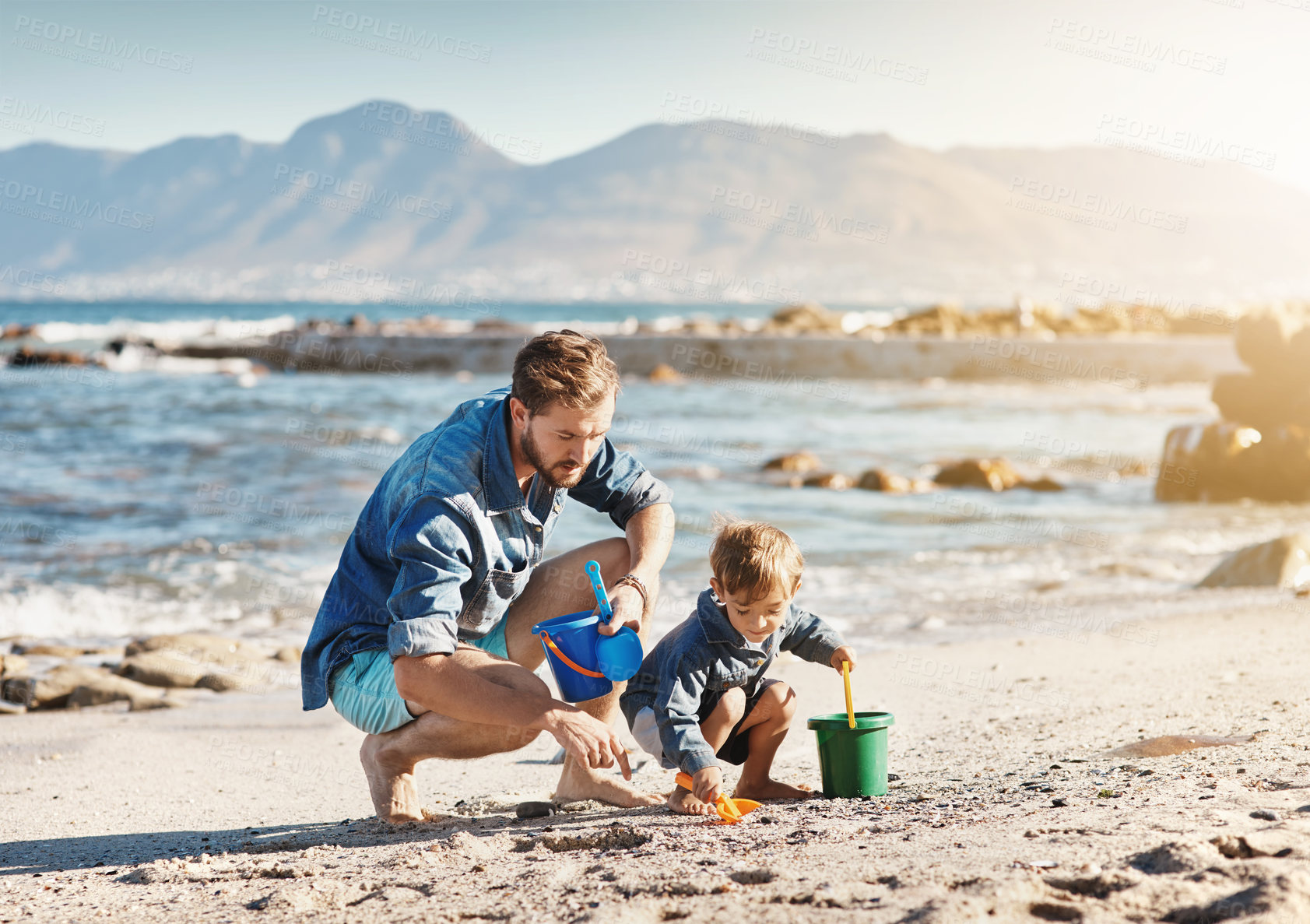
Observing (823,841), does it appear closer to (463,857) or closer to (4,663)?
(463,857)

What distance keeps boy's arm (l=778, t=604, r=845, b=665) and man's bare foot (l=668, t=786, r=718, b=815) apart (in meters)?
0.50

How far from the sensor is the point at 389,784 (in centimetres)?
280

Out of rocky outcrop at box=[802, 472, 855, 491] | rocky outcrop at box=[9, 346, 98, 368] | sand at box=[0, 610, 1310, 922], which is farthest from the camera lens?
rocky outcrop at box=[9, 346, 98, 368]

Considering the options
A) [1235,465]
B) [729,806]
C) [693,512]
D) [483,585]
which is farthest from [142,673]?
[1235,465]

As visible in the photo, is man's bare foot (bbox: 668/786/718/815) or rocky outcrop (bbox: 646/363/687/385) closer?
man's bare foot (bbox: 668/786/718/815)

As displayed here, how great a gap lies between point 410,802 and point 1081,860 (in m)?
1.71

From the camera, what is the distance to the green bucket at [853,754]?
275 centimetres

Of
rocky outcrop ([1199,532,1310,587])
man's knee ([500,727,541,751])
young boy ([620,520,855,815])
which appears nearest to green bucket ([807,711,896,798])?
young boy ([620,520,855,815])

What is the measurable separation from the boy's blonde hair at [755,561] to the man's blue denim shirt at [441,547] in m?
0.50

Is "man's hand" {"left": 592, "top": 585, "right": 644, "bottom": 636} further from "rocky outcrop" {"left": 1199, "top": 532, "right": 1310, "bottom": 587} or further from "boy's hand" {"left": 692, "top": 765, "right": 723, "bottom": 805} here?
"rocky outcrop" {"left": 1199, "top": 532, "right": 1310, "bottom": 587}

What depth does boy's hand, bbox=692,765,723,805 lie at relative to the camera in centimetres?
257

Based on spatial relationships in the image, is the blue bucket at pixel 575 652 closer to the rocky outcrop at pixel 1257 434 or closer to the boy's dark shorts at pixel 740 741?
the boy's dark shorts at pixel 740 741

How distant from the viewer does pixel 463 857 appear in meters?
2.38

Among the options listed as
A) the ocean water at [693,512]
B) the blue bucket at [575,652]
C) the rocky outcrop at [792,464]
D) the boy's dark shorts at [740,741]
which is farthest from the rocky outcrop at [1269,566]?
the rocky outcrop at [792,464]
